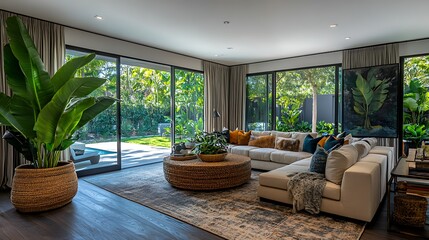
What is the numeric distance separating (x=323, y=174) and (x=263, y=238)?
1310 millimetres

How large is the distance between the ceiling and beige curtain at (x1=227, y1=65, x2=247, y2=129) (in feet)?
6.74

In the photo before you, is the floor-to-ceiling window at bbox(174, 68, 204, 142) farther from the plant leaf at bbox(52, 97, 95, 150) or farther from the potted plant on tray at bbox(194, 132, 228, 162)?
the plant leaf at bbox(52, 97, 95, 150)

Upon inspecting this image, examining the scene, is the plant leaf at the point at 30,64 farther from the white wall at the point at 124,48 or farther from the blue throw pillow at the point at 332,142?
the blue throw pillow at the point at 332,142

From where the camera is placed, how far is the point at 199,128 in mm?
7316

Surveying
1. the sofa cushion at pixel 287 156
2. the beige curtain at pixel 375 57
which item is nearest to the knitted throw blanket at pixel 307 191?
the sofa cushion at pixel 287 156

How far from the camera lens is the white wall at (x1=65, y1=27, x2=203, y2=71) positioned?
4.73 m

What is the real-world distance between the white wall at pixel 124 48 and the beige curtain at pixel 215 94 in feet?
1.94

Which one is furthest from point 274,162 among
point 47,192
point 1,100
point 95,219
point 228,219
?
point 1,100

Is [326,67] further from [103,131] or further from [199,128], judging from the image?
[103,131]

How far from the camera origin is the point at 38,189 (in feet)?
9.90

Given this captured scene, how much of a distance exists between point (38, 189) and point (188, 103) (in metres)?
4.42

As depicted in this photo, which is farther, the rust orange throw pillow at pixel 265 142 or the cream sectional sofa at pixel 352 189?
the rust orange throw pillow at pixel 265 142

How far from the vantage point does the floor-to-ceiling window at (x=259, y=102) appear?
7.54 m

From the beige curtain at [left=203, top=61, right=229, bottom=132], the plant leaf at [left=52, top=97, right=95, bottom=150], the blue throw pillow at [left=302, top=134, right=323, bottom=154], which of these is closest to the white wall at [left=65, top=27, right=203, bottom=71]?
the beige curtain at [left=203, top=61, right=229, bottom=132]
